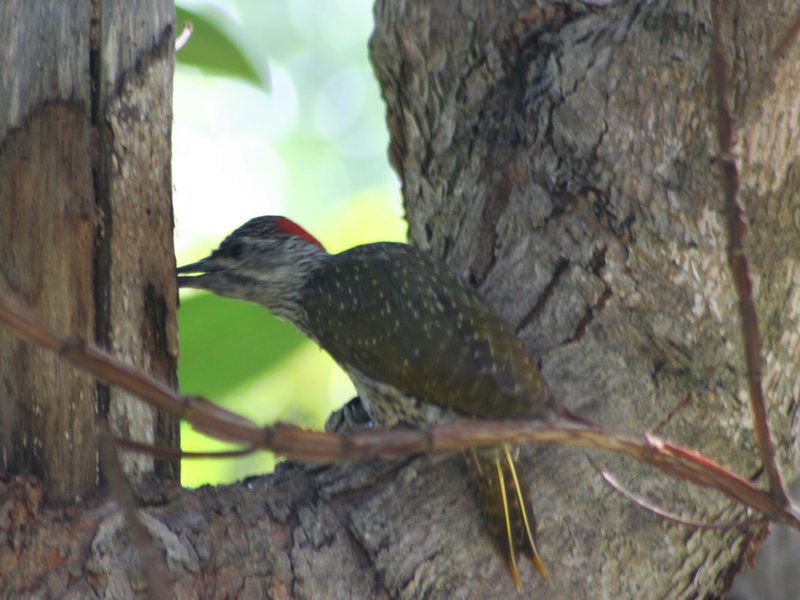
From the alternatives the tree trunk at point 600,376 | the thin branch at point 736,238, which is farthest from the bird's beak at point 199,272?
the thin branch at point 736,238

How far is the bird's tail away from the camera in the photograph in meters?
2.58

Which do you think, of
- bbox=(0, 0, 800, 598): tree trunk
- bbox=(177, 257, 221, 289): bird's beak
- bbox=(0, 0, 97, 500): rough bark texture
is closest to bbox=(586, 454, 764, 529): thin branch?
bbox=(0, 0, 800, 598): tree trunk

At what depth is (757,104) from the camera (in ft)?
8.96

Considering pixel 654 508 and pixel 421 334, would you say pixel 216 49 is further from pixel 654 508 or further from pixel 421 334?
pixel 654 508

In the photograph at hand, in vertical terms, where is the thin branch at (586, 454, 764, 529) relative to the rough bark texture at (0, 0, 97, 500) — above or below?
below

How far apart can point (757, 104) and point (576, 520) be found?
3.87 feet

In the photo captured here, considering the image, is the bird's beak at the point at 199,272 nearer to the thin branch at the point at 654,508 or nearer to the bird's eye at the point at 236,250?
the bird's eye at the point at 236,250

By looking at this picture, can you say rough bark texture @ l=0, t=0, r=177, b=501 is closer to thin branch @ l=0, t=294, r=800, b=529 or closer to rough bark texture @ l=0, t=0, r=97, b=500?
rough bark texture @ l=0, t=0, r=97, b=500

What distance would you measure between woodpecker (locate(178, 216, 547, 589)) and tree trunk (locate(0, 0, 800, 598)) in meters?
0.11

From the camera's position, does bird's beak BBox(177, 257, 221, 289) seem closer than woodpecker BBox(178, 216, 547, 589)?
No

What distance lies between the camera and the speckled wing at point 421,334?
2873mm

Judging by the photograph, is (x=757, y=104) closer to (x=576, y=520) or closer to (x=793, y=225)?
(x=793, y=225)

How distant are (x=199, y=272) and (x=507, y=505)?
184 cm

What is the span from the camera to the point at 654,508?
259 centimetres
